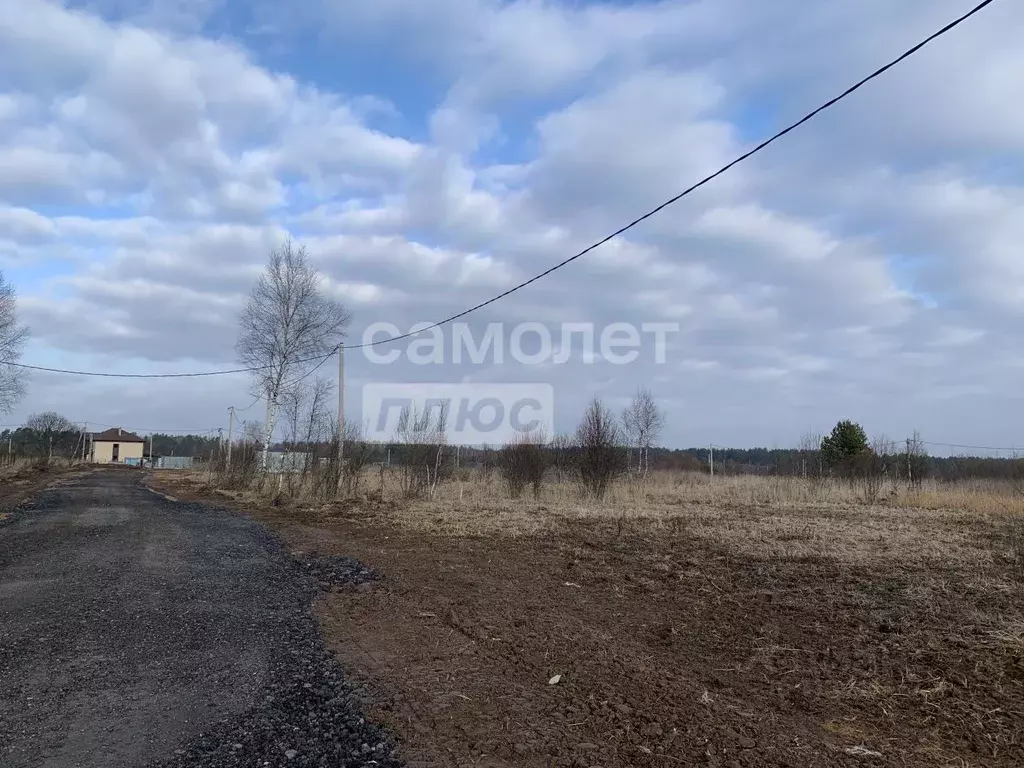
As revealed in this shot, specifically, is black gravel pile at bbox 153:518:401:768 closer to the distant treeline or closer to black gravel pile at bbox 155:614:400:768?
black gravel pile at bbox 155:614:400:768

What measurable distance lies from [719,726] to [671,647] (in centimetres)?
162

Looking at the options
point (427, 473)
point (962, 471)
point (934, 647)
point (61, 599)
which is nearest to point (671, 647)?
point (934, 647)

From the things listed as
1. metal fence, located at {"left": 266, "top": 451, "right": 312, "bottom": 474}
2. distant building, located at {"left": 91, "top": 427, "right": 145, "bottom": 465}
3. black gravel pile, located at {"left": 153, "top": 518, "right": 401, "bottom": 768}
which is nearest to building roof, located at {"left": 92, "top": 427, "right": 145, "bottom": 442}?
distant building, located at {"left": 91, "top": 427, "right": 145, "bottom": 465}

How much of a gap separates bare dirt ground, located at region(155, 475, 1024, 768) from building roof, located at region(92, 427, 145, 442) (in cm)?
9392

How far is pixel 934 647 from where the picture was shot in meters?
4.95

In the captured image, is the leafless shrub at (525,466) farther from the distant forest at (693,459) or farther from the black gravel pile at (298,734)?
the black gravel pile at (298,734)

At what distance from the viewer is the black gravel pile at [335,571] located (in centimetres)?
787

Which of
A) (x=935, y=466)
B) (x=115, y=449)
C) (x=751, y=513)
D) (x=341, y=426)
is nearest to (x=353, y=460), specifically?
(x=341, y=426)

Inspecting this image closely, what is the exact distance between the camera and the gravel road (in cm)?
333

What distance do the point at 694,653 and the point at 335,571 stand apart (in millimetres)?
5040

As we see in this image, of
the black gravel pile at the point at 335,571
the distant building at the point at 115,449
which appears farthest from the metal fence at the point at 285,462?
the distant building at the point at 115,449

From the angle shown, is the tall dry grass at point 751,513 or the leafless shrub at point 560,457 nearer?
the tall dry grass at point 751,513

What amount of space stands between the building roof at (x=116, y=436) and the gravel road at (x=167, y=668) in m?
92.9

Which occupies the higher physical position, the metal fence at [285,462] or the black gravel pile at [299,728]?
the metal fence at [285,462]
